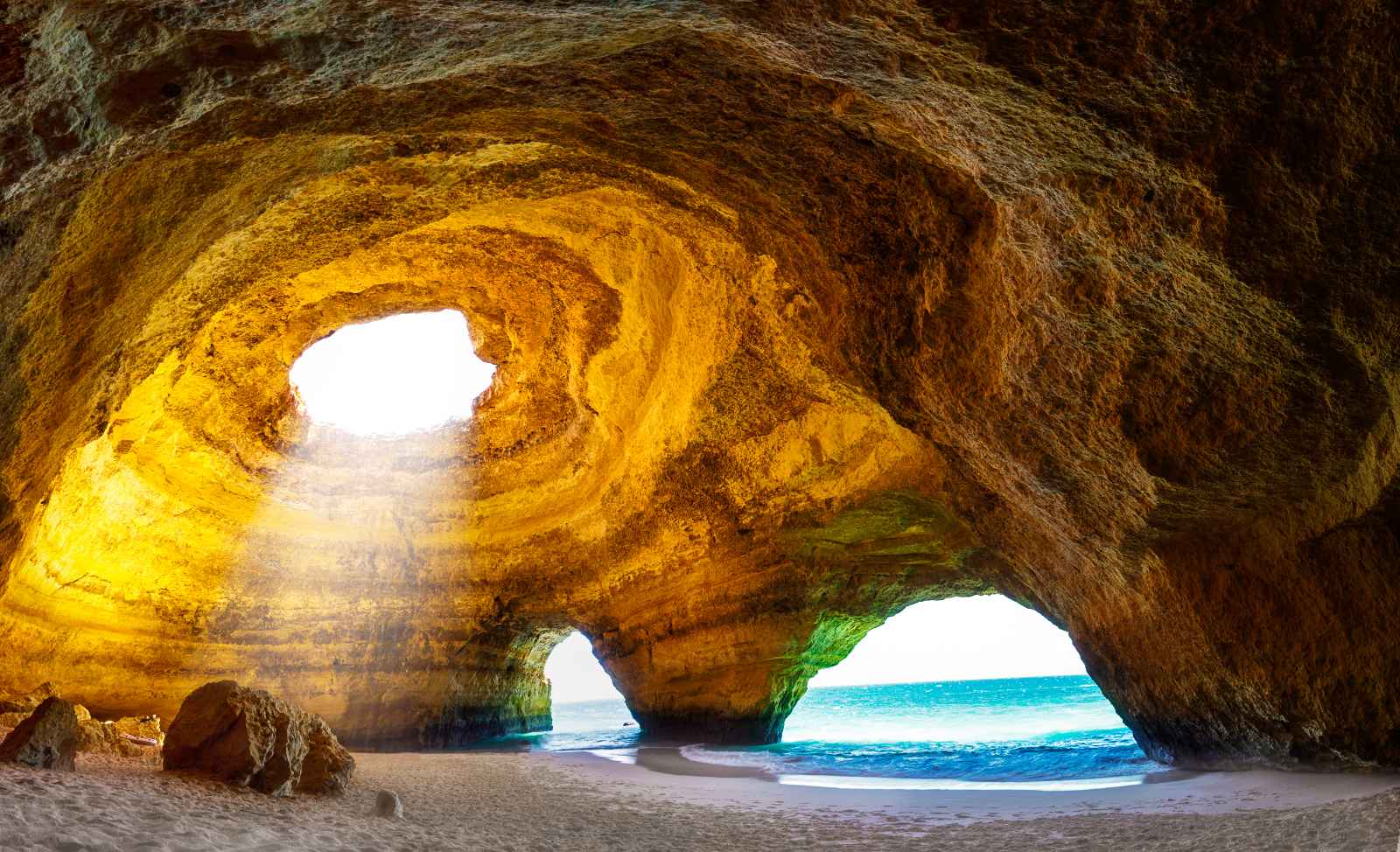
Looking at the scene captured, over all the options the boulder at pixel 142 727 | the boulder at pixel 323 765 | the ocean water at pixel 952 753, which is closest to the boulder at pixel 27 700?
the boulder at pixel 142 727

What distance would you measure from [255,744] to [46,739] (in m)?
1.15

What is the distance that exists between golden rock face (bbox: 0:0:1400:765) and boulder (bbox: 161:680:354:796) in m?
1.75

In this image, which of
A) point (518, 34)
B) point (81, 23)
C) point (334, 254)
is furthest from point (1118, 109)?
point (334, 254)

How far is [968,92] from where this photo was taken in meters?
3.58

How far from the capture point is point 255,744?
15.2 feet

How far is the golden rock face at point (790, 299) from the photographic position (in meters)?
3.35

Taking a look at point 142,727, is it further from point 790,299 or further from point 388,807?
point 790,299

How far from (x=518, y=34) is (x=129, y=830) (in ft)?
10.8

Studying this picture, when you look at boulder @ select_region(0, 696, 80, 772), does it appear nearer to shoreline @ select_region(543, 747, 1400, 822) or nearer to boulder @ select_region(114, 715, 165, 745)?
shoreline @ select_region(543, 747, 1400, 822)

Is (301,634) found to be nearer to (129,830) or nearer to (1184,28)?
(129,830)

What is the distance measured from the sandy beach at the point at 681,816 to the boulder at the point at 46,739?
20 cm

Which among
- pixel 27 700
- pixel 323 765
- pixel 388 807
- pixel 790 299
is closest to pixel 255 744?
pixel 323 765

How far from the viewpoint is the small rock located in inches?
165

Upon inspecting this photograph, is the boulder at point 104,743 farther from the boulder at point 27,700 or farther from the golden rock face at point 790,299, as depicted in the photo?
the golden rock face at point 790,299
